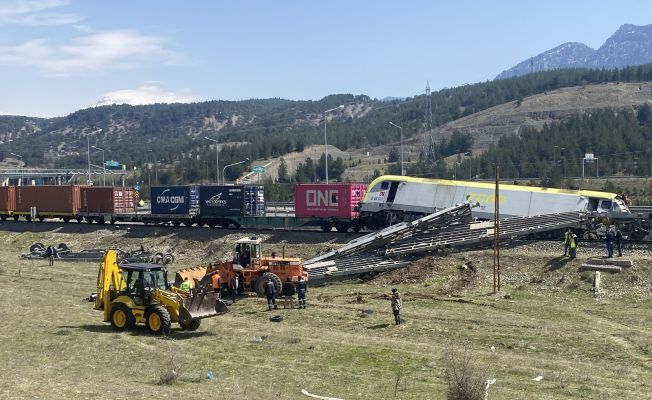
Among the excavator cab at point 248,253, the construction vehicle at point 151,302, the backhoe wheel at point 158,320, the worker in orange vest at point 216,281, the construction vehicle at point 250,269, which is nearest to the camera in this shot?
the backhoe wheel at point 158,320

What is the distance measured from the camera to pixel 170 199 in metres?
52.7

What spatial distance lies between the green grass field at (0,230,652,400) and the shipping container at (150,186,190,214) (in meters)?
20.6

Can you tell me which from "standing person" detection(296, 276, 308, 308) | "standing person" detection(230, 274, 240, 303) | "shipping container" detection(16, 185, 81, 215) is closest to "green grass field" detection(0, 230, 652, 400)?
"standing person" detection(296, 276, 308, 308)

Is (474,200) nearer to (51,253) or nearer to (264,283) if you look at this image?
(264,283)

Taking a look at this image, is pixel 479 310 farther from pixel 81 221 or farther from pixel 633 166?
pixel 633 166

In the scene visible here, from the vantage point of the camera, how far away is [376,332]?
872 inches

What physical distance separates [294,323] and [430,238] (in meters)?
12.2

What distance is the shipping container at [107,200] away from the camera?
5556cm

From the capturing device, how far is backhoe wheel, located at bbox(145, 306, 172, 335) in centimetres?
2111

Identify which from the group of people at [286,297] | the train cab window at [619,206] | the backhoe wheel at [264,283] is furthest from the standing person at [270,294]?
the train cab window at [619,206]

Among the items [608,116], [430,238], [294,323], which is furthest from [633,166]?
[294,323]

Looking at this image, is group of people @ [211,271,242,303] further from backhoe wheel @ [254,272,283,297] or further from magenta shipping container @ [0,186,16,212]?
magenta shipping container @ [0,186,16,212]

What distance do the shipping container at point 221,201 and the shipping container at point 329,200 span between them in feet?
15.1

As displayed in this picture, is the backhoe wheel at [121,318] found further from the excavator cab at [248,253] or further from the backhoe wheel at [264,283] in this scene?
the excavator cab at [248,253]
